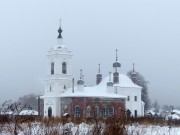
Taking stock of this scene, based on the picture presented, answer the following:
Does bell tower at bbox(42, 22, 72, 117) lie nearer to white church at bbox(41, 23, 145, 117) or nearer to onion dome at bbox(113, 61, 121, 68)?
white church at bbox(41, 23, 145, 117)

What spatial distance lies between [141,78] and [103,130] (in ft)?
176

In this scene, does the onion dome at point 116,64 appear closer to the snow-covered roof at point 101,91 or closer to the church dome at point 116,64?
the church dome at point 116,64

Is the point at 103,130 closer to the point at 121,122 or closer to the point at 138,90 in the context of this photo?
the point at 121,122

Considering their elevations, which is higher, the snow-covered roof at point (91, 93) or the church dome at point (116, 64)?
the church dome at point (116, 64)

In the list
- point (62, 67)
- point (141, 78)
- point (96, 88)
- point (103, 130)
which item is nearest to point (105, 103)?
point (96, 88)

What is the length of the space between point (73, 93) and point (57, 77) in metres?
3.22

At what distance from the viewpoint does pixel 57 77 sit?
167 feet

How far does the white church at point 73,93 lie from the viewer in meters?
48.8

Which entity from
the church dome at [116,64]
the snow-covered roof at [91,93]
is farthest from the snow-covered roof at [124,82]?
the snow-covered roof at [91,93]

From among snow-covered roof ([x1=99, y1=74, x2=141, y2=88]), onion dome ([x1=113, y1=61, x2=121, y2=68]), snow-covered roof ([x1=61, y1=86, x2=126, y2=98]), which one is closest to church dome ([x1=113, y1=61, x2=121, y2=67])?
onion dome ([x1=113, y1=61, x2=121, y2=68])

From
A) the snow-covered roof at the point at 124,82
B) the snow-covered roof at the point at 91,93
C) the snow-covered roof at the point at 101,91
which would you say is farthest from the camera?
the snow-covered roof at the point at 124,82

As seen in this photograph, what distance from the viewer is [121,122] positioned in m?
10.3

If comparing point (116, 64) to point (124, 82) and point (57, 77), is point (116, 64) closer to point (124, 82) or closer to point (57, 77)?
point (124, 82)

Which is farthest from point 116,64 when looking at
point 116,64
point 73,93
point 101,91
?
point 73,93
